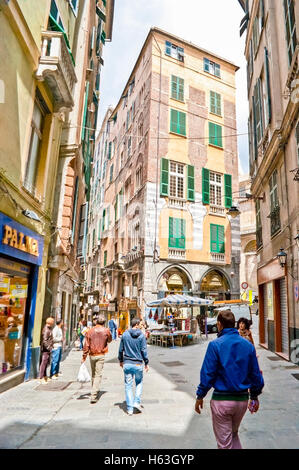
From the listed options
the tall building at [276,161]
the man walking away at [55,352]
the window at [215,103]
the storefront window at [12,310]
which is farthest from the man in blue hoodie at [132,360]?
the window at [215,103]

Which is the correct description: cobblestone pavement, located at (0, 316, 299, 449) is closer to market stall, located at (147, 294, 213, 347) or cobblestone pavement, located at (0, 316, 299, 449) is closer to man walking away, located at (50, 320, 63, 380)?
man walking away, located at (50, 320, 63, 380)

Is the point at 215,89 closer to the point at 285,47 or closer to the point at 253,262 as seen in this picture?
the point at 285,47

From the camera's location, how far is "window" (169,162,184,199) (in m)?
23.8

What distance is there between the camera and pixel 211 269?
23.8 m

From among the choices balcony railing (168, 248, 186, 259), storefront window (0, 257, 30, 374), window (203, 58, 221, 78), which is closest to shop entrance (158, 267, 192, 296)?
balcony railing (168, 248, 186, 259)

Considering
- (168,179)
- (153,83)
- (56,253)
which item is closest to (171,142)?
(168,179)

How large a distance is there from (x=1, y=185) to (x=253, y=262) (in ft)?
120

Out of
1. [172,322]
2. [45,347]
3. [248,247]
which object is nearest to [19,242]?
[45,347]

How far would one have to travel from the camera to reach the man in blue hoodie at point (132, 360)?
18.6 feet

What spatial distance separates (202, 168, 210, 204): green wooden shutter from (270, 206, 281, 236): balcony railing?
11.8 metres

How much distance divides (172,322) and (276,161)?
11.1 metres

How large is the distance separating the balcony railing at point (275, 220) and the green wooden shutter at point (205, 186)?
11846mm

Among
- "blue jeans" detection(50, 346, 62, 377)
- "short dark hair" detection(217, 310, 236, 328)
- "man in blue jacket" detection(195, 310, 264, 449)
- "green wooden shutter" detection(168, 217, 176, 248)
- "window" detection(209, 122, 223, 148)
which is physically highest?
"window" detection(209, 122, 223, 148)

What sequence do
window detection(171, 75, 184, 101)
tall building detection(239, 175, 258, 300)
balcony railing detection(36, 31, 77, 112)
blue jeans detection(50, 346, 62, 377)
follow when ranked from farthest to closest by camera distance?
1. tall building detection(239, 175, 258, 300)
2. window detection(171, 75, 184, 101)
3. blue jeans detection(50, 346, 62, 377)
4. balcony railing detection(36, 31, 77, 112)
